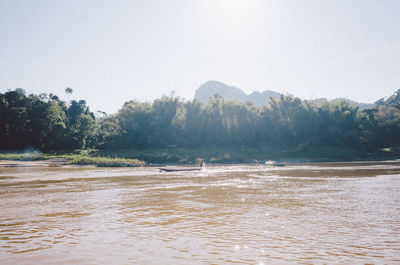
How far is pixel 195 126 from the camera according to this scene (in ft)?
213

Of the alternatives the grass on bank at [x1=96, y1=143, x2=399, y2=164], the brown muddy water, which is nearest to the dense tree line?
the grass on bank at [x1=96, y1=143, x2=399, y2=164]

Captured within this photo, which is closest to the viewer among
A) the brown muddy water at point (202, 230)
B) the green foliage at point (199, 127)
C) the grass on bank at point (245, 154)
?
the brown muddy water at point (202, 230)

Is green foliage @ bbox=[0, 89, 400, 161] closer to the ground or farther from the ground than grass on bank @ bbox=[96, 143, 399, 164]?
farther from the ground

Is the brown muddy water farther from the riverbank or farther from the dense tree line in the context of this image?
the dense tree line

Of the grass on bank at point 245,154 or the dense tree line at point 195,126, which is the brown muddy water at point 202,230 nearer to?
the grass on bank at point 245,154

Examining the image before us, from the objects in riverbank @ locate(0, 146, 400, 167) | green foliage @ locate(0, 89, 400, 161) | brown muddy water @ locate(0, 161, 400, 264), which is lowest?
brown muddy water @ locate(0, 161, 400, 264)

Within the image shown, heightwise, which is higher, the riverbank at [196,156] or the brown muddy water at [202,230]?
the riverbank at [196,156]

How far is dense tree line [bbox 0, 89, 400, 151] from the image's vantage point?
60094 mm

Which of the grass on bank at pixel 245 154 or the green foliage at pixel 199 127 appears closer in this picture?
the grass on bank at pixel 245 154

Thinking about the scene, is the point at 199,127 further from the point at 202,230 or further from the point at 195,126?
the point at 202,230

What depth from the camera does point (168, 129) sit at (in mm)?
63844

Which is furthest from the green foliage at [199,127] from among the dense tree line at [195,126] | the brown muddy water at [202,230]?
the brown muddy water at [202,230]

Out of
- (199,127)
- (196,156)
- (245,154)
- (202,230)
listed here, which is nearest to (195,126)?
(199,127)

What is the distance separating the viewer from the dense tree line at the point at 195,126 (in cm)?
6009
